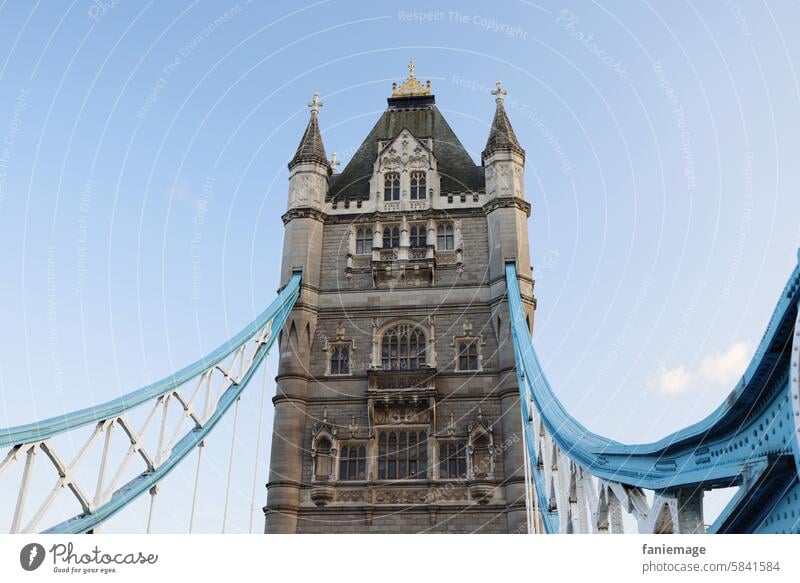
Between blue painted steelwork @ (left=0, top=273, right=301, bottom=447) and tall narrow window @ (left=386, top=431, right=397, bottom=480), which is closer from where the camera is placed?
blue painted steelwork @ (left=0, top=273, right=301, bottom=447)

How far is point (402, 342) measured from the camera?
24.5 meters

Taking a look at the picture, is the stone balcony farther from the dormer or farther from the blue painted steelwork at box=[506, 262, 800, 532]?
the blue painted steelwork at box=[506, 262, 800, 532]

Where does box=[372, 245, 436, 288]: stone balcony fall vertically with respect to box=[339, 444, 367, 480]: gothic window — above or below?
above

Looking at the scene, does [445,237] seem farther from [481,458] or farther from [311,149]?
[481,458]

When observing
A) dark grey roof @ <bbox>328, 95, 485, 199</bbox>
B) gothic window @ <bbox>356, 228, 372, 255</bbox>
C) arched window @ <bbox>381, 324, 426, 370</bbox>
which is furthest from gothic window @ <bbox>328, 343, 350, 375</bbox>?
dark grey roof @ <bbox>328, 95, 485, 199</bbox>

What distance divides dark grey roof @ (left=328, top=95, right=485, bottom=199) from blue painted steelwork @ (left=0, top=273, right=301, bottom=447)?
7223 mm

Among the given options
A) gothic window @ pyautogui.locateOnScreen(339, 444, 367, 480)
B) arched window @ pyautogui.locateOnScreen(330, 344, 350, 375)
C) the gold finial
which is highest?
the gold finial

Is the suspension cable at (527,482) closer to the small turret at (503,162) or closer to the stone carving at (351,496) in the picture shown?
the stone carving at (351,496)

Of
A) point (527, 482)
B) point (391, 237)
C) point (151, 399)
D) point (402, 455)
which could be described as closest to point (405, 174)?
point (391, 237)

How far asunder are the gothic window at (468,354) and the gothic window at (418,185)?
6386 mm

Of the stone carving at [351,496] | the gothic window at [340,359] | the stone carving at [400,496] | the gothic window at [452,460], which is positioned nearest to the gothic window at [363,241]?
the gothic window at [340,359]

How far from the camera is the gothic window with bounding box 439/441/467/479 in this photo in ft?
72.7

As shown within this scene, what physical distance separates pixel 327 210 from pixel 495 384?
30.7 ft
